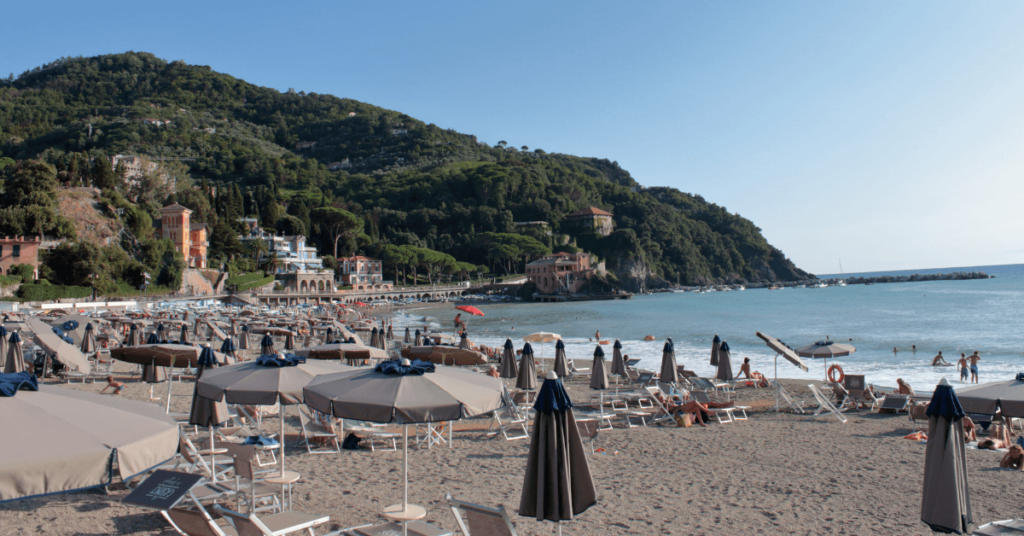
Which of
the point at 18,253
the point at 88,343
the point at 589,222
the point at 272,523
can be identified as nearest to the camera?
the point at 272,523

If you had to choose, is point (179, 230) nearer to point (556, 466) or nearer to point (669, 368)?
point (669, 368)

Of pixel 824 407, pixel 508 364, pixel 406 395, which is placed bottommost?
pixel 824 407

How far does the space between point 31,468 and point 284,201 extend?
3796 inches

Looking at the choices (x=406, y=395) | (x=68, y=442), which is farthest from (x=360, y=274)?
(x=68, y=442)

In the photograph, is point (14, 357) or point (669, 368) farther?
point (669, 368)

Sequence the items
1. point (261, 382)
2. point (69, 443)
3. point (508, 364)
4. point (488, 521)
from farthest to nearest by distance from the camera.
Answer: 1. point (508, 364)
2. point (261, 382)
3. point (488, 521)
4. point (69, 443)

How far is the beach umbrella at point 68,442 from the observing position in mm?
2291

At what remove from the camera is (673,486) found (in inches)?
265

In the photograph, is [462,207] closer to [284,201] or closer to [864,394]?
[284,201]

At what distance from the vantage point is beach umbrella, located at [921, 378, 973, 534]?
3.96 m

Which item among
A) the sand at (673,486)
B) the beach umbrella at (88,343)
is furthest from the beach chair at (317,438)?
the beach umbrella at (88,343)

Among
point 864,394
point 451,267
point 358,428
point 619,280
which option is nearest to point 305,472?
point 358,428

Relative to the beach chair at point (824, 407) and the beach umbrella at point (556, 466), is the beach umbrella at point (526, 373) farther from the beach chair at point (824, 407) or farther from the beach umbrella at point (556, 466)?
the beach umbrella at point (556, 466)

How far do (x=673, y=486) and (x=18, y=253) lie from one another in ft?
154
